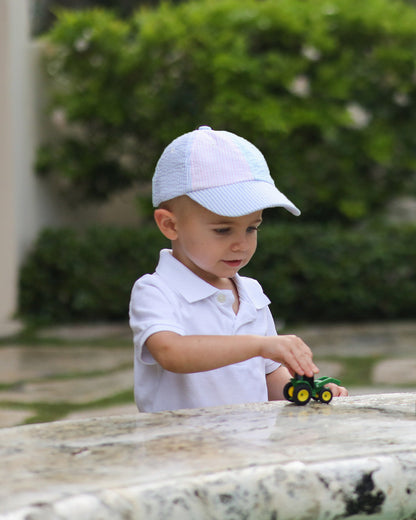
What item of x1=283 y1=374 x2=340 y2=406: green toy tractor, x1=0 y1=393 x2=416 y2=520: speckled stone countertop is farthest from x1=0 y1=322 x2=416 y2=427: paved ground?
x1=0 y1=393 x2=416 y2=520: speckled stone countertop

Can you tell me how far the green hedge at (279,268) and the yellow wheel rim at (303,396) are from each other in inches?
188

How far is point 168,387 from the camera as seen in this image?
185 cm

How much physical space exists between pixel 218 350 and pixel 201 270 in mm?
337

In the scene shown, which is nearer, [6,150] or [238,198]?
[238,198]

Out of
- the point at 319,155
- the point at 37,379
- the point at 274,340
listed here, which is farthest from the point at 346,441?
the point at 319,155

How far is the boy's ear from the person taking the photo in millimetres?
1917

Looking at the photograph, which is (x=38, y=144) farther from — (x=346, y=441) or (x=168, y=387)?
(x=346, y=441)

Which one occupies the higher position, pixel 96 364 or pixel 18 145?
pixel 18 145

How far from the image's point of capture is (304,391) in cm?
157

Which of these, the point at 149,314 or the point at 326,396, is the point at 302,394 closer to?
the point at 326,396

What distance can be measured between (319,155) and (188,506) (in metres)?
6.15

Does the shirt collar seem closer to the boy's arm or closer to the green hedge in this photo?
the boy's arm

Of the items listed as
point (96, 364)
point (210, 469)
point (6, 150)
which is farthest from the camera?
point (6, 150)

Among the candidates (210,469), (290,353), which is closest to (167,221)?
(290,353)
